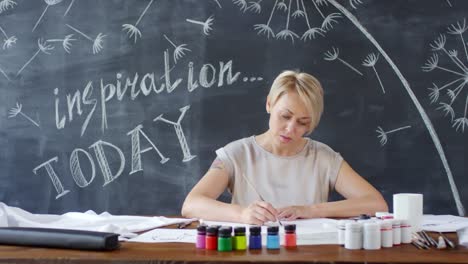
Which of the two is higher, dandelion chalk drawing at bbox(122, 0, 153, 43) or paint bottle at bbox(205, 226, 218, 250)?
dandelion chalk drawing at bbox(122, 0, 153, 43)

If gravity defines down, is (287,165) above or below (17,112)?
below

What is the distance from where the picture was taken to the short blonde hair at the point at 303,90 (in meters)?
2.09

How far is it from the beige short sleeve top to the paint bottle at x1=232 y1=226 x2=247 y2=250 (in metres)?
0.85

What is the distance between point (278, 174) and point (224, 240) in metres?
0.93

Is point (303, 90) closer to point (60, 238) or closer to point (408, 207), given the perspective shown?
point (408, 207)

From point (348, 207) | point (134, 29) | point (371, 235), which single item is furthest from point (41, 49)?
point (371, 235)

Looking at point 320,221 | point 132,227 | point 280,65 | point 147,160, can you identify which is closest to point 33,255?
point 132,227

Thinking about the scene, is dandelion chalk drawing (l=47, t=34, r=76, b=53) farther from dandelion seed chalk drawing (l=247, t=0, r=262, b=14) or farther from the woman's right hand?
→ the woman's right hand

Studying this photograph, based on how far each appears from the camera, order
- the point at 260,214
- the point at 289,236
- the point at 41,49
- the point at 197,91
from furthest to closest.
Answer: the point at 41,49
the point at 197,91
the point at 260,214
the point at 289,236

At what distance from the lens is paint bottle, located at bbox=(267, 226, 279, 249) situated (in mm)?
1264

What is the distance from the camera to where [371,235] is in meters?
1.26

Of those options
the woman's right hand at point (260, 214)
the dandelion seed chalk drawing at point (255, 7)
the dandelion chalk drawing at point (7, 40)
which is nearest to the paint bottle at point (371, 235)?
the woman's right hand at point (260, 214)

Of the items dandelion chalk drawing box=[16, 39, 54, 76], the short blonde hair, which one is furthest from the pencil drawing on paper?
dandelion chalk drawing box=[16, 39, 54, 76]

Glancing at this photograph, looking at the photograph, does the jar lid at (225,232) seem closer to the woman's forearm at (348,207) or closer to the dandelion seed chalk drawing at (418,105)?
the woman's forearm at (348,207)
